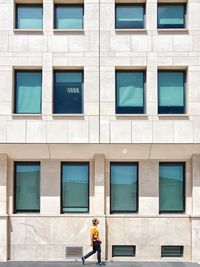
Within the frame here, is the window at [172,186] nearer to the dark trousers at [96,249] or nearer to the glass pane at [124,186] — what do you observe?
the glass pane at [124,186]

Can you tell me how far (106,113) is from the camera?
19.6 meters

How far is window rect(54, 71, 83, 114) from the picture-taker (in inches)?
794

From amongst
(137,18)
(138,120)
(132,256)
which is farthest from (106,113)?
(132,256)

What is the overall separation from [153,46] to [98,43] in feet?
8.23

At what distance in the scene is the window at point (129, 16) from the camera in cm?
2039

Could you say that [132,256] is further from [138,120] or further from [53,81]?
[53,81]

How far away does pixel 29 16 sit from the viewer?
20.6 metres

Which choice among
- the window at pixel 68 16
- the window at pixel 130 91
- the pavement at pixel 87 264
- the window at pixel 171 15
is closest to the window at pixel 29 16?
the window at pixel 68 16

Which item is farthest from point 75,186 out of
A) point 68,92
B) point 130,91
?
point 130,91

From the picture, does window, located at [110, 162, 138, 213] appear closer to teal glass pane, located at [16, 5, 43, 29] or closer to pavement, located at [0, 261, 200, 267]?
pavement, located at [0, 261, 200, 267]

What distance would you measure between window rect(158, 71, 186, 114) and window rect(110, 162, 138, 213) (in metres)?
3.19

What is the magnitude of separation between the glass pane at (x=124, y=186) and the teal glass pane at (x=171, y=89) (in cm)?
338

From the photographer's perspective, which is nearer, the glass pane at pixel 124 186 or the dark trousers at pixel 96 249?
the dark trousers at pixel 96 249

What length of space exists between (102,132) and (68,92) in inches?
102
